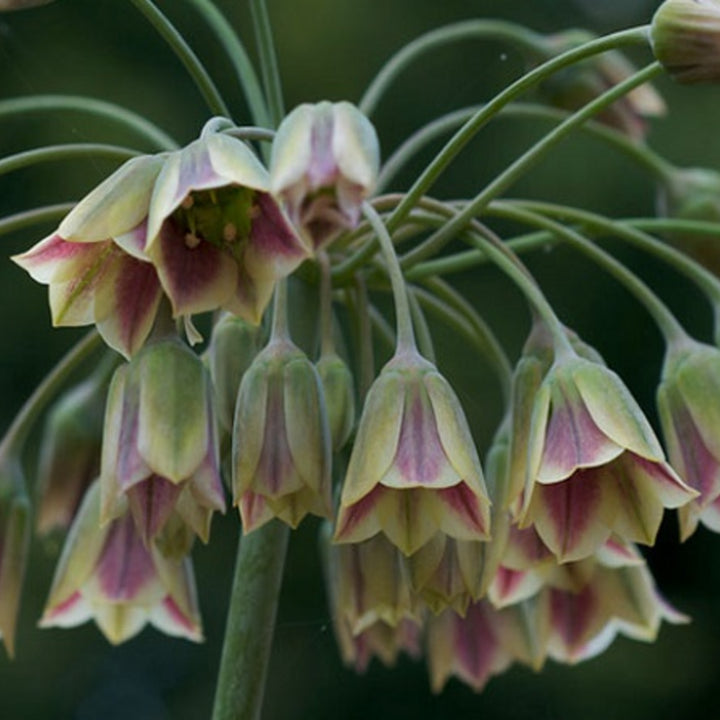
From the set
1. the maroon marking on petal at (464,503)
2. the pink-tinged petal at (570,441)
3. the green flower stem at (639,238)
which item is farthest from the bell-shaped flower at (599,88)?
the maroon marking on petal at (464,503)

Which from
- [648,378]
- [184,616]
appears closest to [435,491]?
[184,616]

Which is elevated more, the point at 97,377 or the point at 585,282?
the point at 97,377

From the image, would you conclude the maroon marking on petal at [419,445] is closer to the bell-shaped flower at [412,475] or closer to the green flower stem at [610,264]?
the bell-shaped flower at [412,475]

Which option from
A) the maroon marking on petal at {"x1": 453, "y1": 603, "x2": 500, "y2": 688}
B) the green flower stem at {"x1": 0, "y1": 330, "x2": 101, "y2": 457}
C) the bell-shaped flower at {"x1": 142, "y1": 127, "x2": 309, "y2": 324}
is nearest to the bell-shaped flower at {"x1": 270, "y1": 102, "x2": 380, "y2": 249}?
the bell-shaped flower at {"x1": 142, "y1": 127, "x2": 309, "y2": 324}

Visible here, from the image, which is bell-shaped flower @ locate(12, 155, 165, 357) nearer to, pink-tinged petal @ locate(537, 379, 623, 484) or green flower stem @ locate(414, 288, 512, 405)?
pink-tinged petal @ locate(537, 379, 623, 484)

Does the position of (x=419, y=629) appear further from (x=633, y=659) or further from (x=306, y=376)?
(x=633, y=659)

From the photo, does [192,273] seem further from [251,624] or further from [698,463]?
[698,463]

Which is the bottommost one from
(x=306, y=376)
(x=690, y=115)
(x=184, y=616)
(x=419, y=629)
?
(x=690, y=115)
